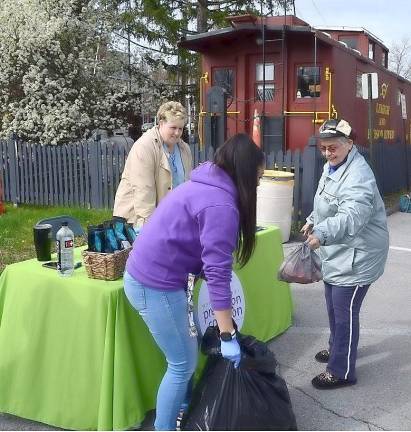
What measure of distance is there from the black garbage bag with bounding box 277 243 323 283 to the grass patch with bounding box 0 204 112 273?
415 centimetres

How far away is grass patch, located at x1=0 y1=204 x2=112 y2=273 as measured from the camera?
773cm

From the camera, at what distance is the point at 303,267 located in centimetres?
362

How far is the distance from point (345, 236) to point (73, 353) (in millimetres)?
1729

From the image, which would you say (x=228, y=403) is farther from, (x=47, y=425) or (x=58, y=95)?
(x=58, y=95)

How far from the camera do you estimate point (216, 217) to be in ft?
8.29

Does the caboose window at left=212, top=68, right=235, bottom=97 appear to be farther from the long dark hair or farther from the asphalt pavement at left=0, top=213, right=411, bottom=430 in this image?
the long dark hair

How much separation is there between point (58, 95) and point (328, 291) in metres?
14.2

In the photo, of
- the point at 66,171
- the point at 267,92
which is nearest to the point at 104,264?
the point at 66,171

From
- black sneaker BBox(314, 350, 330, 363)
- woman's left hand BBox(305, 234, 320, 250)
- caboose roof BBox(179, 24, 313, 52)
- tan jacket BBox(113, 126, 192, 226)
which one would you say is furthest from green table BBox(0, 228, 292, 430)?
caboose roof BBox(179, 24, 313, 52)

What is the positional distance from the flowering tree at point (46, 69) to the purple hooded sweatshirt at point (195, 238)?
1426cm

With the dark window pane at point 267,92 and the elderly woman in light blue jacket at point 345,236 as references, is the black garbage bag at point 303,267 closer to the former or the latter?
the elderly woman in light blue jacket at point 345,236

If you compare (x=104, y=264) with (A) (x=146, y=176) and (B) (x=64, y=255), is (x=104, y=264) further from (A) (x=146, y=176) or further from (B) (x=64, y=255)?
(A) (x=146, y=176)

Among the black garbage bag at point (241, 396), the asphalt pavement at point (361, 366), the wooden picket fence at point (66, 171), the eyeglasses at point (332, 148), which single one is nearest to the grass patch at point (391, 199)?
the wooden picket fence at point (66, 171)

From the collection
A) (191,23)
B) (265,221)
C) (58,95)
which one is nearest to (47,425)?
(265,221)
